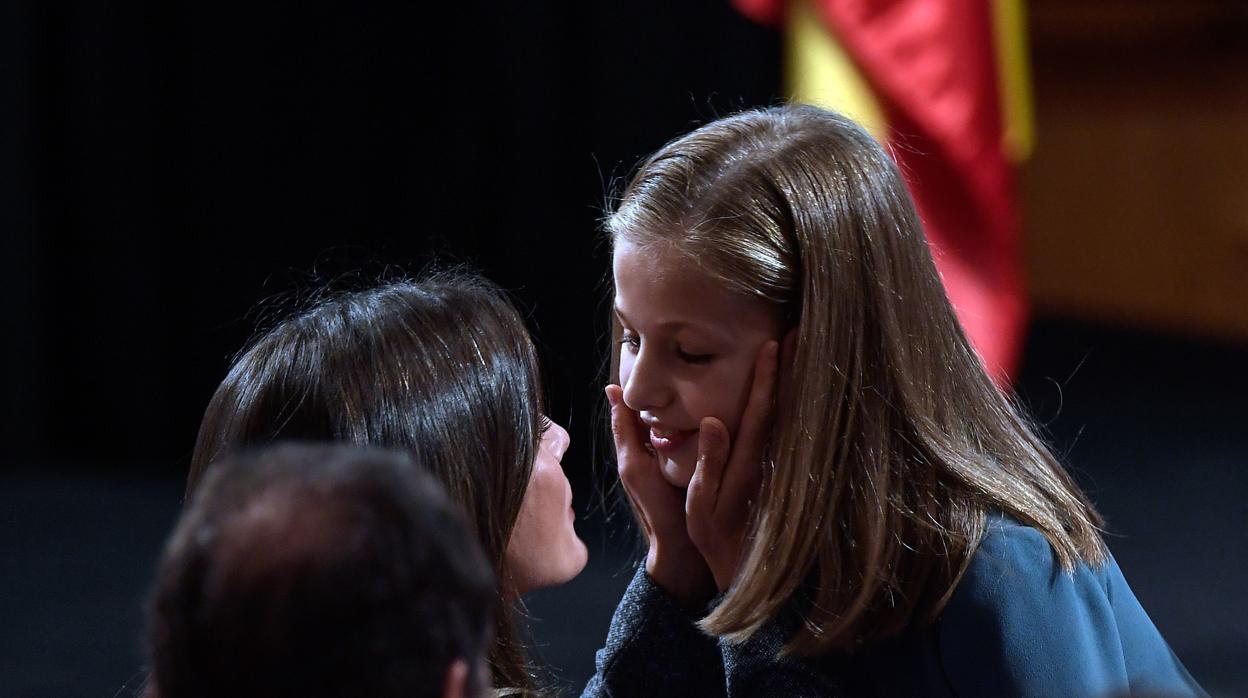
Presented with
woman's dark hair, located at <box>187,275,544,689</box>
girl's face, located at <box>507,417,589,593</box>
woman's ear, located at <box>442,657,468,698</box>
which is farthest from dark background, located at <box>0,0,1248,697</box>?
woman's ear, located at <box>442,657,468,698</box>

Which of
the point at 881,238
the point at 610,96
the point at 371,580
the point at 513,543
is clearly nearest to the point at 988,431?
the point at 881,238

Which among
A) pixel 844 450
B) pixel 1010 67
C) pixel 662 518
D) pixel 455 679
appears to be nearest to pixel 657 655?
pixel 662 518

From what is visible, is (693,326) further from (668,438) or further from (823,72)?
(823,72)

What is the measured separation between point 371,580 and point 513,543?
75cm

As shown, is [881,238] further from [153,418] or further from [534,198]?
[153,418]

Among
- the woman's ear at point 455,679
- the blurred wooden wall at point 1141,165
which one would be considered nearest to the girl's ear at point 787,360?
the woman's ear at point 455,679

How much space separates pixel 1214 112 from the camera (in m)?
7.14

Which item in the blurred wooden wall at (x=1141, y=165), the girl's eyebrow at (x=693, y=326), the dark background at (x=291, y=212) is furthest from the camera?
the blurred wooden wall at (x=1141, y=165)

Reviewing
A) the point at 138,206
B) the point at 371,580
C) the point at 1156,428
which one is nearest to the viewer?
the point at 371,580

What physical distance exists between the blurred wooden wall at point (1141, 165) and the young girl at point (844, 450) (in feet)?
20.5

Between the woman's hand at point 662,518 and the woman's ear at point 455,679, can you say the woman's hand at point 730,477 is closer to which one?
the woman's hand at point 662,518

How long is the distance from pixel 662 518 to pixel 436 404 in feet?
1.27

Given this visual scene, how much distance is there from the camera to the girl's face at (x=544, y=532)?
1432 millimetres

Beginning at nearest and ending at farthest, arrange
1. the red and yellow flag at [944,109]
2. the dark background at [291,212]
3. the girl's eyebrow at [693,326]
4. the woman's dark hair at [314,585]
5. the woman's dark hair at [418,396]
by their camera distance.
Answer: the woman's dark hair at [314,585], the woman's dark hair at [418,396], the girl's eyebrow at [693,326], the red and yellow flag at [944,109], the dark background at [291,212]
